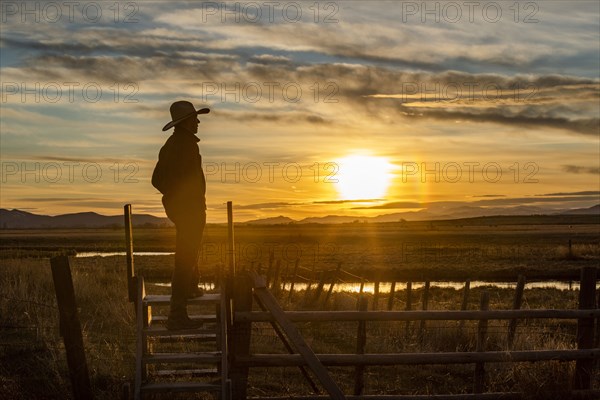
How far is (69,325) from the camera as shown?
31.4 feet

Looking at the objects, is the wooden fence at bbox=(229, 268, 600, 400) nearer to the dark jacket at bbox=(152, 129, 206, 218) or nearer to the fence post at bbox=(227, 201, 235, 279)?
the fence post at bbox=(227, 201, 235, 279)

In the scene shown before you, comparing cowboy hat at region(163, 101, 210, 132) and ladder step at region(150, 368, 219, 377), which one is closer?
cowboy hat at region(163, 101, 210, 132)

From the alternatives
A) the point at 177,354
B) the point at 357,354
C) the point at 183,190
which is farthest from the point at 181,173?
the point at 357,354

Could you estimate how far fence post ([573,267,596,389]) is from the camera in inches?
407

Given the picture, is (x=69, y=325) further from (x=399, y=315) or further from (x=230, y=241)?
(x=399, y=315)

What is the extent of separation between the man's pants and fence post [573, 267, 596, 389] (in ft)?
17.9

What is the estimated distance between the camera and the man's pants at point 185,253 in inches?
350

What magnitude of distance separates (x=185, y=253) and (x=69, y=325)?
1.95 metres

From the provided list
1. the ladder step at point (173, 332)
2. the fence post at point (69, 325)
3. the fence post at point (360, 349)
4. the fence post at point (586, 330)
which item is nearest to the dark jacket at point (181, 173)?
the ladder step at point (173, 332)

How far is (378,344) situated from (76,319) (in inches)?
306

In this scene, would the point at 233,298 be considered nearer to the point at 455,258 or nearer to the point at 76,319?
the point at 76,319

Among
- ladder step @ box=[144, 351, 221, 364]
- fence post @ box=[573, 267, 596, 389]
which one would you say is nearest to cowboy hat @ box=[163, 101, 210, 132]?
ladder step @ box=[144, 351, 221, 364]

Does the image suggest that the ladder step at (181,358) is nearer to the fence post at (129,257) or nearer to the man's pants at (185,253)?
the man's pants at (185,253)

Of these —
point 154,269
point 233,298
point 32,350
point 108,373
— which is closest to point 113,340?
point 32,350
